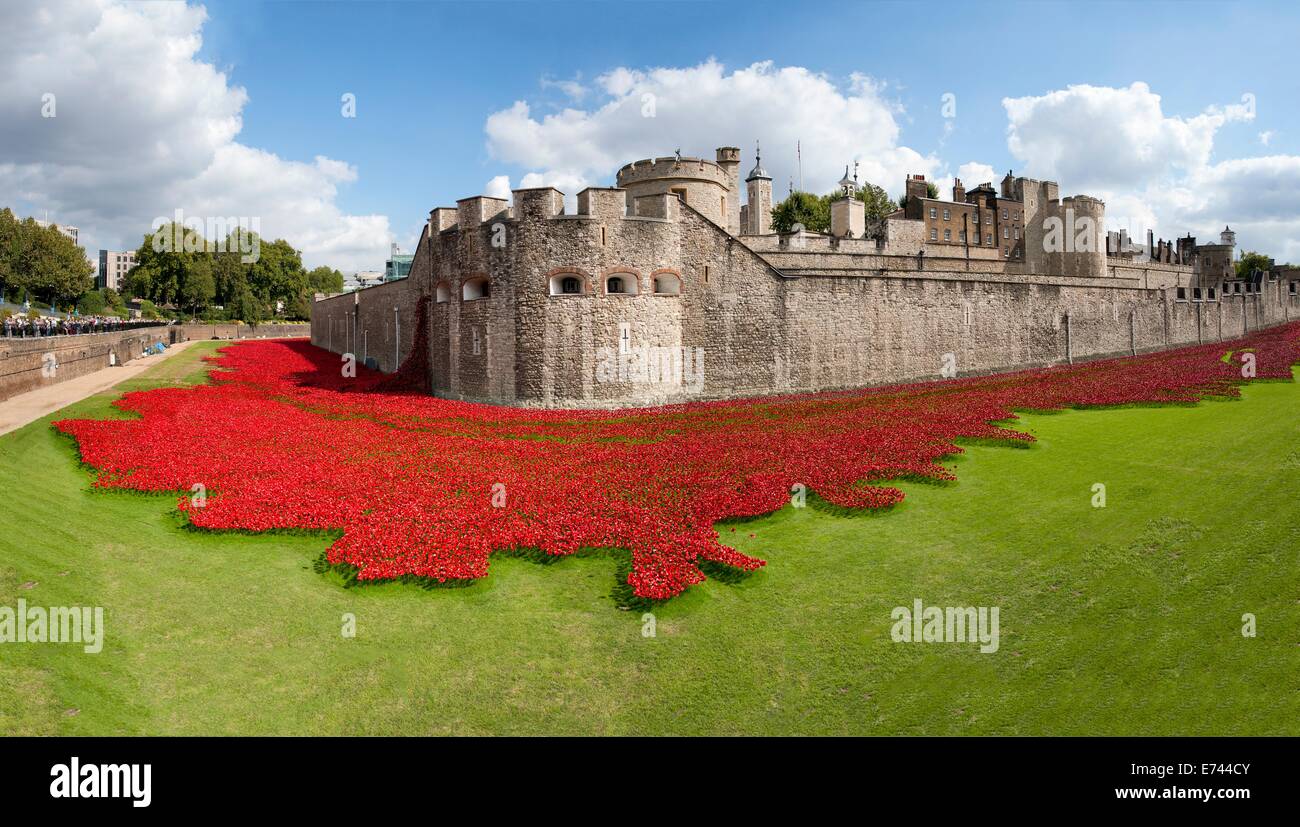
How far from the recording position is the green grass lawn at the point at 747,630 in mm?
7863

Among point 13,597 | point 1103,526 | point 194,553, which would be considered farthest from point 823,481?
point 13,597

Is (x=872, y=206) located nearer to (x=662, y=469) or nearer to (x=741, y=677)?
(x=662, y=469)

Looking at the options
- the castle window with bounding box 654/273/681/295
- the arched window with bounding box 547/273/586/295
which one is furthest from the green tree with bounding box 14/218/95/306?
the castle window with bounding box 654/273/681/295

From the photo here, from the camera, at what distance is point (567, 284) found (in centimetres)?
3042

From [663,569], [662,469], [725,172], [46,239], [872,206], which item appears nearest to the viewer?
[663,569]

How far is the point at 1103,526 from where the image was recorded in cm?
1238

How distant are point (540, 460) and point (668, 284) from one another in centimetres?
1471

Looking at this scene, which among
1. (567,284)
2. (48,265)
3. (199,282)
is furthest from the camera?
(199,282)

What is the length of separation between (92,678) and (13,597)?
313 cm

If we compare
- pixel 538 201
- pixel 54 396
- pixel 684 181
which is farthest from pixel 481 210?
pixel 54 396

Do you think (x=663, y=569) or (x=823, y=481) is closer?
(x=663, y=569)

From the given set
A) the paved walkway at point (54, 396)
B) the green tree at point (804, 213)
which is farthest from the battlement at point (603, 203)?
the green tree at point (804, 213)

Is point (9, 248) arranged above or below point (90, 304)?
above

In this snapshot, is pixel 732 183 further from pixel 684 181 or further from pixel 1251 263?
pixel 1251 263
